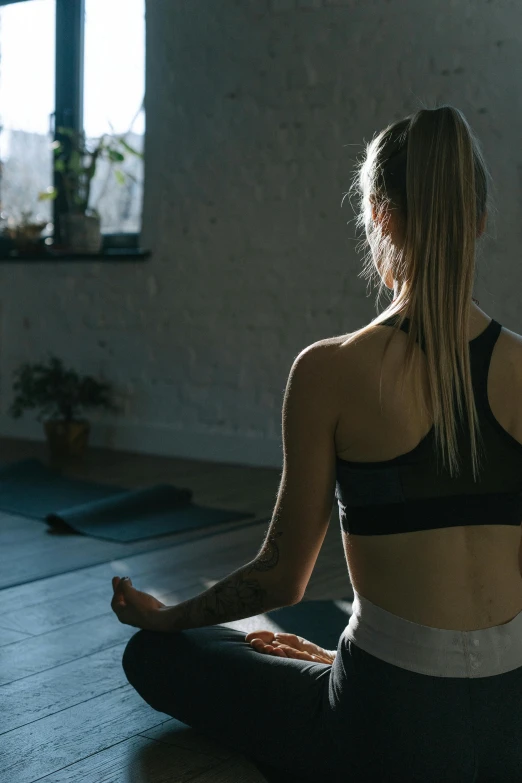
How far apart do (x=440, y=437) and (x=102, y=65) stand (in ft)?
15.3

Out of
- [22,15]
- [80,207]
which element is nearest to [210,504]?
[80,207]

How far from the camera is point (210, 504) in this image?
3869 millimetres

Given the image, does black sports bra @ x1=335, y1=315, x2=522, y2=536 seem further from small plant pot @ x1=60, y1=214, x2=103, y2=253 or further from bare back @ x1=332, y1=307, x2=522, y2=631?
small plant pot @ x1=60, y1=214, x2=103, y2=253

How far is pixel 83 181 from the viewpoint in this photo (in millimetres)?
5336

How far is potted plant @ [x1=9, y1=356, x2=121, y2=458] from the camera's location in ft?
16.3

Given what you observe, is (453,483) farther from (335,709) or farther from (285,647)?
(285,647)

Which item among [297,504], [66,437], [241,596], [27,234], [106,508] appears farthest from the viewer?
[27,234]

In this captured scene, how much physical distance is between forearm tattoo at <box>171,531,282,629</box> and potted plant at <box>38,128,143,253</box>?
4.01m

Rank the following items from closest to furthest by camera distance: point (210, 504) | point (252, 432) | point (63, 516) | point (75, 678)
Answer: point (75, 678) → point (63, 516) → point (210, 504) → point (252, 432)

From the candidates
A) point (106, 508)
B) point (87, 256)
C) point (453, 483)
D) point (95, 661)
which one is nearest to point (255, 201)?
point (87, 256)

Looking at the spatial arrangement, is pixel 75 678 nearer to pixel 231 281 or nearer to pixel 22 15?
pixel 231 281

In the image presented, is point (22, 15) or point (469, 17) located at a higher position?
point (22, 15)

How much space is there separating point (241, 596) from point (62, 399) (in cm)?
372

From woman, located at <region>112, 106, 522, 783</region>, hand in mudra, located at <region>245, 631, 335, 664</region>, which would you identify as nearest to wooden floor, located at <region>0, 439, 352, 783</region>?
hand in mudra, located at <region>245, 631, 335, 664</region>
